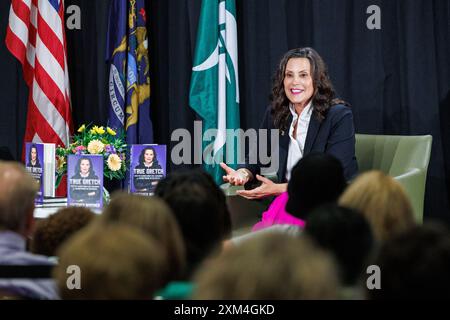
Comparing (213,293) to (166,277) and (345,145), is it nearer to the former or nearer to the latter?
(166,277)

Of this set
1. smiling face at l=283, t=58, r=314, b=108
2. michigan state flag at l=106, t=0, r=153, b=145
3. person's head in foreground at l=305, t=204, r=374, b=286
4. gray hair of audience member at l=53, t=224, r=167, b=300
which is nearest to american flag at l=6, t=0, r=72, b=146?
michigan state flag at l=106, t=0, r=153, b=145

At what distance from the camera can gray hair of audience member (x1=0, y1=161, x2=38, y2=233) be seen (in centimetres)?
195

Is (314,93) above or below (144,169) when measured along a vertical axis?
above

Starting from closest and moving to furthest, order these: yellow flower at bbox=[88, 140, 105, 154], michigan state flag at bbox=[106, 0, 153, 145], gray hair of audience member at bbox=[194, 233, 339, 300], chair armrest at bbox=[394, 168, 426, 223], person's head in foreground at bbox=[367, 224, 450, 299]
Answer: gray hair of audience member at bbox=[194, 233, 339, 300] < person's head in foreground at bbox=[367, 224, 450, 299] < yellow flower at bbox=[88, 140, 105, 154] < chair armrest at bbox=[394, 168, 426, 223] < michigan state flag at bbox=[106, 0, 153, 145]

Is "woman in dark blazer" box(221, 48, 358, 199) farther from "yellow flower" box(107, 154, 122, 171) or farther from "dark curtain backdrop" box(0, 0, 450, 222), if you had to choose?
"dark curtain backdrop" box(0, 0, 450, 222)

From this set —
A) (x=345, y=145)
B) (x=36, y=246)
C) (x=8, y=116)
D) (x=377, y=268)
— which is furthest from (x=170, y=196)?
(x=8, y=116)

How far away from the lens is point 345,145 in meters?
3.88

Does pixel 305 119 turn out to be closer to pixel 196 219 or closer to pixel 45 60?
pixel 45 60

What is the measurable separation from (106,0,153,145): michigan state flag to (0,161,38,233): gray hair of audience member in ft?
9.80

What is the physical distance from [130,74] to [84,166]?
1644 millimetres

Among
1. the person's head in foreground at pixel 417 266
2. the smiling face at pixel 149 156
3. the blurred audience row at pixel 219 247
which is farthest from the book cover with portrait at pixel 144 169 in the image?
the person's head in foreground at pixel 417 266

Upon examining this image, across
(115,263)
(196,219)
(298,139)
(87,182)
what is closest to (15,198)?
(196,219)

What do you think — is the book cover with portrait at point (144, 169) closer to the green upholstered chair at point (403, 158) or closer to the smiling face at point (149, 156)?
the smiling face at point (149, 156)

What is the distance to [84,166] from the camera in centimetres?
349
